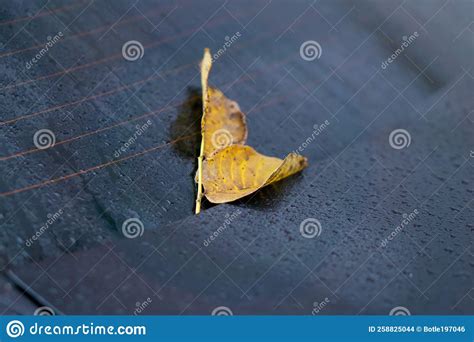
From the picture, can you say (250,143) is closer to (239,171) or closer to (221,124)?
(221,124)

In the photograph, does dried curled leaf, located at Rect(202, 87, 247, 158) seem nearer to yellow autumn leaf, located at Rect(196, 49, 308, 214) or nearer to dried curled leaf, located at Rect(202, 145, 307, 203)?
yellow autumn leaf, located at Rect(196, 49, 308, 214)

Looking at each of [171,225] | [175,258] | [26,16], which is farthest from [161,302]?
[26,16]

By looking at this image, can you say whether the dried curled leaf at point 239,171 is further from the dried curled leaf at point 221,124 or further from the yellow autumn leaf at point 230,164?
the dried curled leaf at point 221,124

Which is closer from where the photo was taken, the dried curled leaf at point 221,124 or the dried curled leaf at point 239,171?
the dried curled leaf at point 239,171

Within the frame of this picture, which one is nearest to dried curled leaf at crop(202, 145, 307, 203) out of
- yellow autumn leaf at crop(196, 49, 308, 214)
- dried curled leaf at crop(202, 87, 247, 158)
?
yellow autumn leaf at crop(196, 49, 308, 214)

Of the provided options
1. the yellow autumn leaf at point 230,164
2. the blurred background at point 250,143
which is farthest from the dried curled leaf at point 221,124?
the blurred background at point 250,143

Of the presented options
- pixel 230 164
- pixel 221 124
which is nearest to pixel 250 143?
pixel 221 124

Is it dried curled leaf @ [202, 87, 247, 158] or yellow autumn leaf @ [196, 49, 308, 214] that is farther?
dried curled leaf @ [202, 87, 247, 158]

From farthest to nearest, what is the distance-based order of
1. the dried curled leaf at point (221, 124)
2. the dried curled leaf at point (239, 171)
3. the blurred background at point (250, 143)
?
the dried curled leaf at point (221, 124) → the dried curled leaf at point (239, 171) → the blurred background at point (250, 143)
